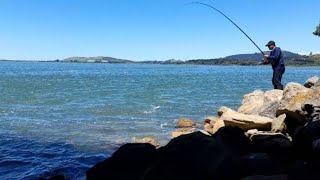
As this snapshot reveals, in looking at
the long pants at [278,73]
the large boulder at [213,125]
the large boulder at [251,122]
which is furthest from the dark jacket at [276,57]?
the large boulder at [251,122]

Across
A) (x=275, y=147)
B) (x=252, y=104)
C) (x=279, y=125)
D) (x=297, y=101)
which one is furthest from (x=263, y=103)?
(x=275, y=147)

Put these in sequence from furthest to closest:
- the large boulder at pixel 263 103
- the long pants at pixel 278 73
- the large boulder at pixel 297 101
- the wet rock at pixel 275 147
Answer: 1. the long pants at pixel 278 73
2. the large boulder at pixel 263 103
3. the large boulder at pixel 297 101
4. the wet rock at pixel 275 147

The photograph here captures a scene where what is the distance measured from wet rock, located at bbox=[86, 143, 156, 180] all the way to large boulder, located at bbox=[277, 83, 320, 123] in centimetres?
571

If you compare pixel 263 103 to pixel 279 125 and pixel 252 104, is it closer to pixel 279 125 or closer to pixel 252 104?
pixel 252 104

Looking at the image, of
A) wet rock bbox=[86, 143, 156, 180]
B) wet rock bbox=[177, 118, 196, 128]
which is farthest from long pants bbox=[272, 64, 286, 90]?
wet rock bbox=[86, 143, 156, 180]

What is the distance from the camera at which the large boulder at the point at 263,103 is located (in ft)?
44.8

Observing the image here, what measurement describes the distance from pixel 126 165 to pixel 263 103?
29.4ft

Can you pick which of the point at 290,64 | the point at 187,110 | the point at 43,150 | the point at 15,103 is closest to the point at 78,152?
the point at 43,150

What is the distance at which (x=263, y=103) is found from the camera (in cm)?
1488

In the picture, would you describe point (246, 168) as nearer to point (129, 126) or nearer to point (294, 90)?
point (294, 90)

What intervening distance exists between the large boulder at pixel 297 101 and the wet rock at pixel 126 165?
5.71 m

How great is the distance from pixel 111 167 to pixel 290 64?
147 m

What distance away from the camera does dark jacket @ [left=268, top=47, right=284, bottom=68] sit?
15.3 m

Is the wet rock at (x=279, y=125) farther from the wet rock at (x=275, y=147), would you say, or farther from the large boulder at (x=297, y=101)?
the wet rock at (x=275, y=147)
